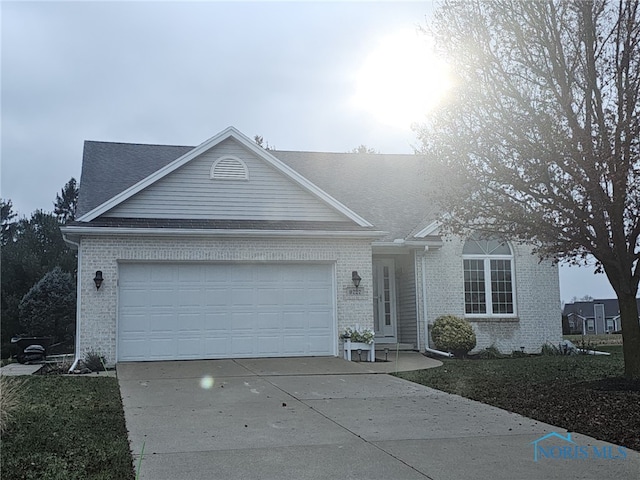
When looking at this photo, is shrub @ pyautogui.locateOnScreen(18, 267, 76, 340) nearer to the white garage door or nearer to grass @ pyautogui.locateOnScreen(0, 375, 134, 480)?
the white garage door

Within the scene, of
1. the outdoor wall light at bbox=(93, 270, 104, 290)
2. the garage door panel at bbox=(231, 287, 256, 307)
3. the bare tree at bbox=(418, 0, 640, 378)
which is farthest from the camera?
the garage door panel at bbox=(231, 287, 256, 307)

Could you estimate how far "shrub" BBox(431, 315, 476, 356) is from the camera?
56.9 feet

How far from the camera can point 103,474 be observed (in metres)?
5.99

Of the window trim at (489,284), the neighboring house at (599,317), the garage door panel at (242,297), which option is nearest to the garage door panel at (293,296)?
the garage door panel at (242,297)

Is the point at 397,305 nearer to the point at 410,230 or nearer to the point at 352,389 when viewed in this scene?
the point at 410,230

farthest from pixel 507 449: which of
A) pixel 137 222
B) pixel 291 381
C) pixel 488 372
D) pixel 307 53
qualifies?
pixel 137 222

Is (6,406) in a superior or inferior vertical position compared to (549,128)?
inferior

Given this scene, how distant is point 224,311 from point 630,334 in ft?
28.0

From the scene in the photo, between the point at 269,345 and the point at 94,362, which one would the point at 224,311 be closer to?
the point at 269,345

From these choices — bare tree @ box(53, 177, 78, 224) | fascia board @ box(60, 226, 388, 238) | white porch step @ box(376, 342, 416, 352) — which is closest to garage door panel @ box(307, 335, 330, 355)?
fascia board @ box(60, 226, 388, 238)

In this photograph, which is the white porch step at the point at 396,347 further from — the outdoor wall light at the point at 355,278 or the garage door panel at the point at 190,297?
the garage door panel at the point at 190,297

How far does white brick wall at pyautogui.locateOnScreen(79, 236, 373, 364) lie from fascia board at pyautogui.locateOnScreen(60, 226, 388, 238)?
155 mm

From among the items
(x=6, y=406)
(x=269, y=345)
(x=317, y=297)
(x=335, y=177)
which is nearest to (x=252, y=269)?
(x=317, y=297)

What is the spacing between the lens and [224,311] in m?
15.6
